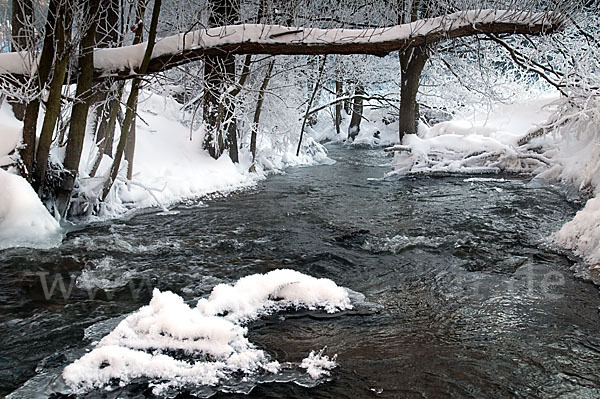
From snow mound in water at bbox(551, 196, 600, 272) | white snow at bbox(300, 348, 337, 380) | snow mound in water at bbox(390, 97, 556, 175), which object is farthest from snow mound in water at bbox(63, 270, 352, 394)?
snow mound in water at bbox(390, 97, 556, 175)

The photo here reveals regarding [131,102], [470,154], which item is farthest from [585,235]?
[470,154]

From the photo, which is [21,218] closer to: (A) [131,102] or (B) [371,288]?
(A) [131,102]

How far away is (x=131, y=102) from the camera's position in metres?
7.54

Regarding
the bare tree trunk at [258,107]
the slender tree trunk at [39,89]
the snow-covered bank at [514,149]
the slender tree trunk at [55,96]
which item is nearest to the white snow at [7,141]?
the slender tree trunk at [39,89]

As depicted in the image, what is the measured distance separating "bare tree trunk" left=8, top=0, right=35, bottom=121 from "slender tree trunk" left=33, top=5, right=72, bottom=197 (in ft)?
1.11

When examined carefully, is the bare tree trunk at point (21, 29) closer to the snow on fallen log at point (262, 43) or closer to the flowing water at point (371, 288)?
the snow on fallen log at point (262, 43)

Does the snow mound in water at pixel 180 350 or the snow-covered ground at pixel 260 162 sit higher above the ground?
the snow-covered ground at pixel 260 162

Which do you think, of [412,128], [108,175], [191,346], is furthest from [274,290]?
[412,128]

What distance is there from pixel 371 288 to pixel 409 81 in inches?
418

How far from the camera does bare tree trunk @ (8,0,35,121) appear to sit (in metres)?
6.23

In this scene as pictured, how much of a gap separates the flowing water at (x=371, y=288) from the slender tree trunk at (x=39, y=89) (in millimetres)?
1148

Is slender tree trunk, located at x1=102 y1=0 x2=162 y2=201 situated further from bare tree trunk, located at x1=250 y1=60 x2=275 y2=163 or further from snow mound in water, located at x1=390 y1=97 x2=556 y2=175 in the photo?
snow mound in water, located at x1=390 y1=97 x2=556 y2=175

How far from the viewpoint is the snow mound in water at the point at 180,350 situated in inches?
121

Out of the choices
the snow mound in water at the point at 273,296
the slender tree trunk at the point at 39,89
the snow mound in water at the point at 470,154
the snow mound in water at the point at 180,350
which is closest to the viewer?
the snow mound in water at the point at 180,350
